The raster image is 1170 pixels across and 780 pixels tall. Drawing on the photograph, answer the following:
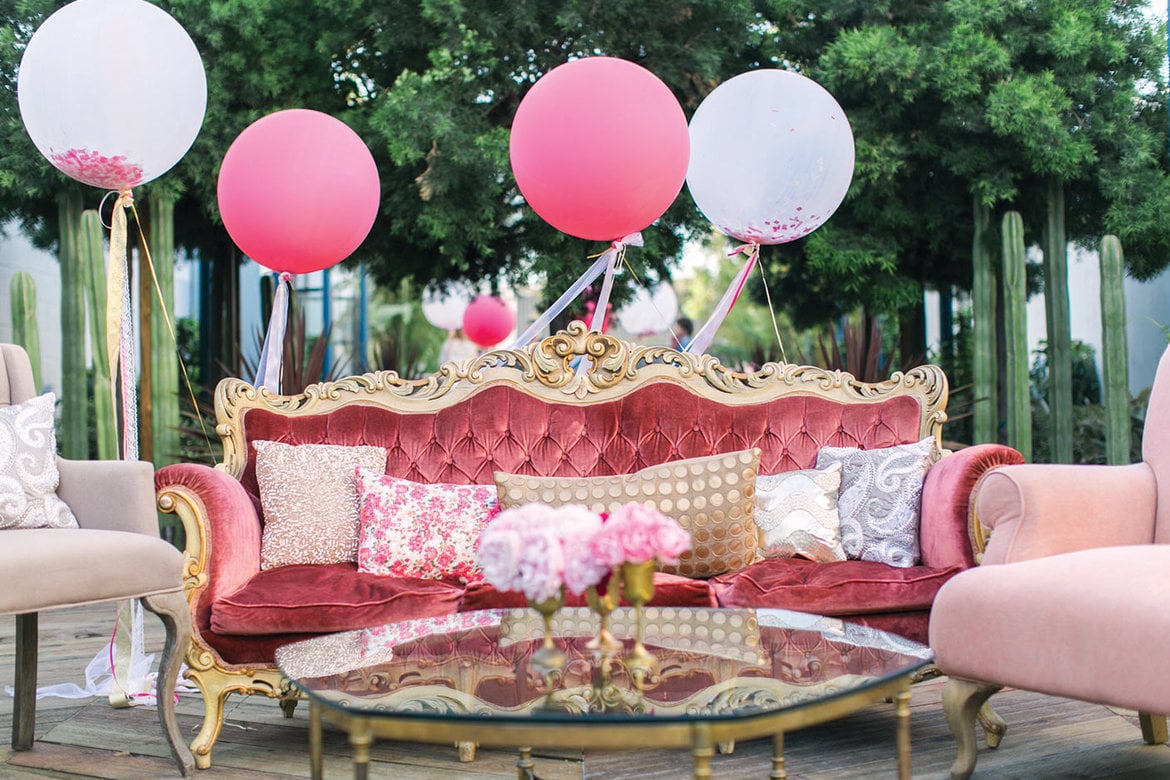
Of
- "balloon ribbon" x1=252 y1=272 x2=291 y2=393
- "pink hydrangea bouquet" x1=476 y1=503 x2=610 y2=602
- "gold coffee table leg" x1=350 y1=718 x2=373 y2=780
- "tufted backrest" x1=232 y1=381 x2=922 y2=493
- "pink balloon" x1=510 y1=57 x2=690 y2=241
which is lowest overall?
"gold coffee table leg" x1=350 y1=718 x2=373 y2=780

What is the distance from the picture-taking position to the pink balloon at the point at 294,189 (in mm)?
3244

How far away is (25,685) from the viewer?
2.53 m

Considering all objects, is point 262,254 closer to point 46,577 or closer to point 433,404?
point 433,404

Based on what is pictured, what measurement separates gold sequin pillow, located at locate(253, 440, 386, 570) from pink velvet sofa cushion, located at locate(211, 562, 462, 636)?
0.67ft

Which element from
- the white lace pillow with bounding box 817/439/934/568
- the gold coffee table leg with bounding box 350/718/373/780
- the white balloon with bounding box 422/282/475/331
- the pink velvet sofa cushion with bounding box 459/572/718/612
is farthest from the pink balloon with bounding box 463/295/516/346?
the gold coffee table leg with bounding box 350/718/373/780

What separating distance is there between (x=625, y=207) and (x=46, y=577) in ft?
5.76

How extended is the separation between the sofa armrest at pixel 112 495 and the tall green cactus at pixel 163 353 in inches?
80.2

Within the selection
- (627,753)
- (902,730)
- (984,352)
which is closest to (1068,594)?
(902,730)

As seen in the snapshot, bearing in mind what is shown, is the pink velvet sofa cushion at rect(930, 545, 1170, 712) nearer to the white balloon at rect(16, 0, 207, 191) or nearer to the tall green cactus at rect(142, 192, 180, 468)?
the white balloon at rect(16, 0, 207, 191)

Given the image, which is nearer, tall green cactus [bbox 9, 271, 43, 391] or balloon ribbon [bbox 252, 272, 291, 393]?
balloon ribbon [bbox 252, 272, 291, 393]

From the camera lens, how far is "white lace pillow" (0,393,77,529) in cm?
248

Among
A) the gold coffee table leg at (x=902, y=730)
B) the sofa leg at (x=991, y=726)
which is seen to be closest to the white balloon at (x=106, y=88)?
the gold coffee table leg at (x=902, y=730)

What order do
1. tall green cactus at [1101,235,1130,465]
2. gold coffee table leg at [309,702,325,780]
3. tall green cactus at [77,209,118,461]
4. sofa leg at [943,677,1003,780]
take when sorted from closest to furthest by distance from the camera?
gold coffee table leg at [309,702,325,780] → sofa leg at [943,677,1003,780] → tall green cactus at [77,209,118,461] → tall green cactus at [1101,235,1130,465]

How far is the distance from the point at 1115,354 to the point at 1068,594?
327 centimetres
